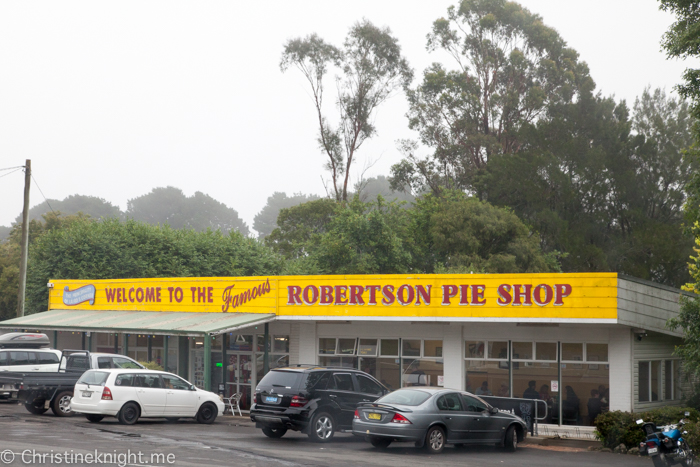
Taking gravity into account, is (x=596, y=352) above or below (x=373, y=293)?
below

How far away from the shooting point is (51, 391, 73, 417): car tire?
20.8 metres

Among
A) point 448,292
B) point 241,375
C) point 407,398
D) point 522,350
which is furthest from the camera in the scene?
point 241,375

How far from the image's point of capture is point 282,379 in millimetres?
16828

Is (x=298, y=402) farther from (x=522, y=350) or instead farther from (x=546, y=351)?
(x=546, y=351)

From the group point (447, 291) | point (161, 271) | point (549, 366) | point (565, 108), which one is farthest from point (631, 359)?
point (565, 108)

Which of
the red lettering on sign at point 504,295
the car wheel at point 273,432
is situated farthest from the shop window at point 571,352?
the car wheel at point 273,432

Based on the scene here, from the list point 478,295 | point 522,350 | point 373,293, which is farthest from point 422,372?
point 478,295

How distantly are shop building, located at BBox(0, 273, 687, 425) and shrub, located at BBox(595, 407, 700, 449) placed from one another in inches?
104

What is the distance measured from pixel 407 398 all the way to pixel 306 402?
234cm

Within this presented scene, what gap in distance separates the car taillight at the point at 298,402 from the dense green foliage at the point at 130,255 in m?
28.8

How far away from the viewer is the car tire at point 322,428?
16.3 meters

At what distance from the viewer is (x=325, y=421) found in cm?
1662

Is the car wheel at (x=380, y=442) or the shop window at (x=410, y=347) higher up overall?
the shop window at (x=410, y=347)

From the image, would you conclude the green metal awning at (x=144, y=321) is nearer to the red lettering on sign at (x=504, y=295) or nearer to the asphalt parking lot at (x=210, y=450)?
the asphalt parking lot at (x=210, y=450)
